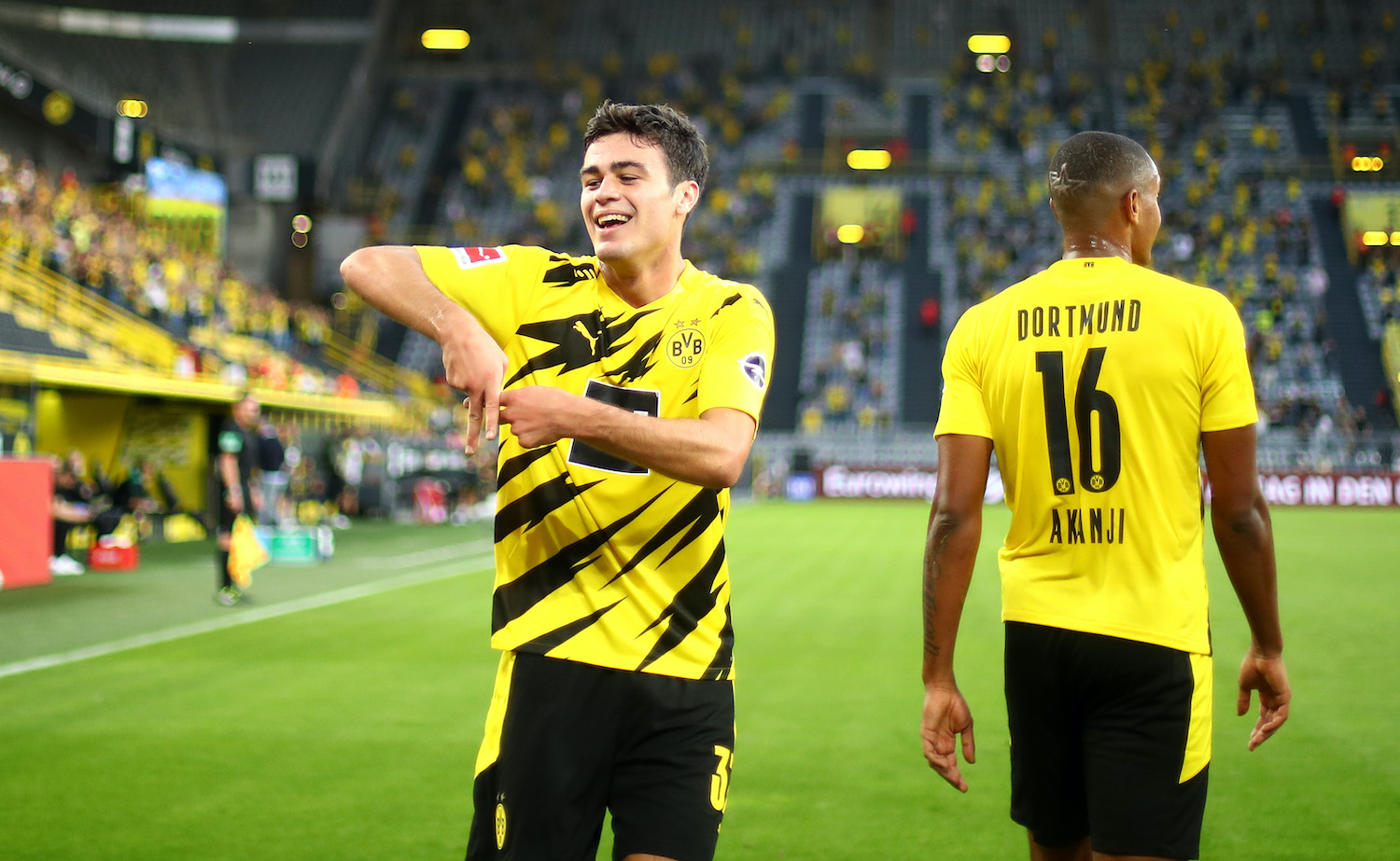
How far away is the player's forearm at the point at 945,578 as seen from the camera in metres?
3.32

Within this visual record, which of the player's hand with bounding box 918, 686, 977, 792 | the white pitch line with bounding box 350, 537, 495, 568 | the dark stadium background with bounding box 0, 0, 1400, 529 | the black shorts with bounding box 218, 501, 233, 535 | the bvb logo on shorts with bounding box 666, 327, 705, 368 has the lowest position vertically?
the white pitch line with bounding box 350, 537, 495, 568

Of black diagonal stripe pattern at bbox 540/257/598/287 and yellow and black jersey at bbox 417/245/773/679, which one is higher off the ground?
black diagonal stripe pattern at bbox 540/257/598/287

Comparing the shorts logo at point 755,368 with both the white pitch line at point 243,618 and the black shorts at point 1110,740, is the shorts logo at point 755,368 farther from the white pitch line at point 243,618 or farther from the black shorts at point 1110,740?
the white pitch line at point 243,618

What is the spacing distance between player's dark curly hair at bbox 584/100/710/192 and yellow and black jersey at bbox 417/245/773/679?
281mm

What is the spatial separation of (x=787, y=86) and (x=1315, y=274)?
2335 centimetres

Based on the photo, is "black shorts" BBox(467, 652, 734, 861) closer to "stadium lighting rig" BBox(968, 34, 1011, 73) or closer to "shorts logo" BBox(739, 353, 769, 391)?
"shorts logo" BBox(739, 353, 769, 391)

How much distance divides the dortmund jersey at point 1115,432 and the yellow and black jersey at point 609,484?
698 millimetres

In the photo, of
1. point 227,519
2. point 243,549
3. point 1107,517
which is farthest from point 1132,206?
point 243,549

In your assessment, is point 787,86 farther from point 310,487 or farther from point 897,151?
point 310,487

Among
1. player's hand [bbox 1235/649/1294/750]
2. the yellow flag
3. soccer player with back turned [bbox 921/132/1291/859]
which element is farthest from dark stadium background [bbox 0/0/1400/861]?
soccer player with back turned [bbox 921/132/1291/859]

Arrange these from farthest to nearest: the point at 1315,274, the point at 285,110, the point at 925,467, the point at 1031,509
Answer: the point at 285,110 < the point at 1315,274 < the point at 925,467 < the point at 1031,509

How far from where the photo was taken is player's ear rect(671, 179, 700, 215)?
3.13m

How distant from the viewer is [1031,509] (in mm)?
3217

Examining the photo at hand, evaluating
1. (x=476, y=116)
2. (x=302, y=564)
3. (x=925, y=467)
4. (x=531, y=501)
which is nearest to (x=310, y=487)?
(x=302, y=564)
